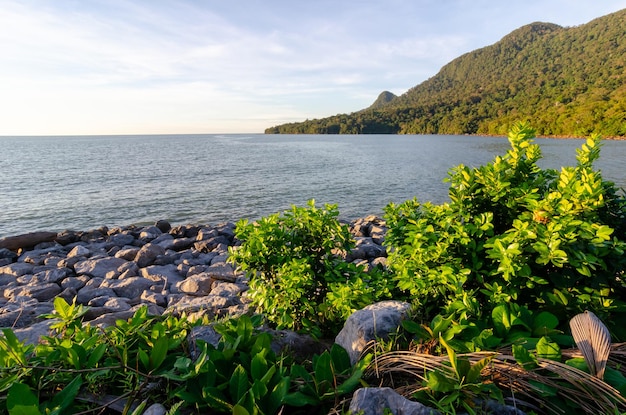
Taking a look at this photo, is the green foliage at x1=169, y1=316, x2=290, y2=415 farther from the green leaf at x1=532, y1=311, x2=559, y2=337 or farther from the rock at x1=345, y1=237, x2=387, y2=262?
the rock at x1=345, y1=237, x2=387, y2=262

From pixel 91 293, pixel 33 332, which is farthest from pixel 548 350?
pixel 91 293

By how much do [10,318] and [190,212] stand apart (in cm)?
1407

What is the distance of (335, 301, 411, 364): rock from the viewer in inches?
112

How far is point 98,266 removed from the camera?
10656 millimetres

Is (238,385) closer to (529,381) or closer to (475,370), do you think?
(475,370)

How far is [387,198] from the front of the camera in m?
25.1

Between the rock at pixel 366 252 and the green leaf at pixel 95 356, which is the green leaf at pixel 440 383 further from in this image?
the rock at pixel 366 252

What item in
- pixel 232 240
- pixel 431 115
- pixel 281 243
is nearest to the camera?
pixel 281 243

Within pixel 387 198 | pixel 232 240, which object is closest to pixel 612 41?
pixel 387 198

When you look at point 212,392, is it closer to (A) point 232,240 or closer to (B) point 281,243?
(B) point 281,243

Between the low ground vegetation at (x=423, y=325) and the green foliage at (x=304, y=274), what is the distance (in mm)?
20

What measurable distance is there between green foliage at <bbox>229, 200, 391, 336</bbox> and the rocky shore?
1.84 m

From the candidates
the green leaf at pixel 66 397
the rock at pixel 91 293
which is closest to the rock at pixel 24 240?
the rock at pixel 91 293

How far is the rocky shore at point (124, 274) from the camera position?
23.4 ft
